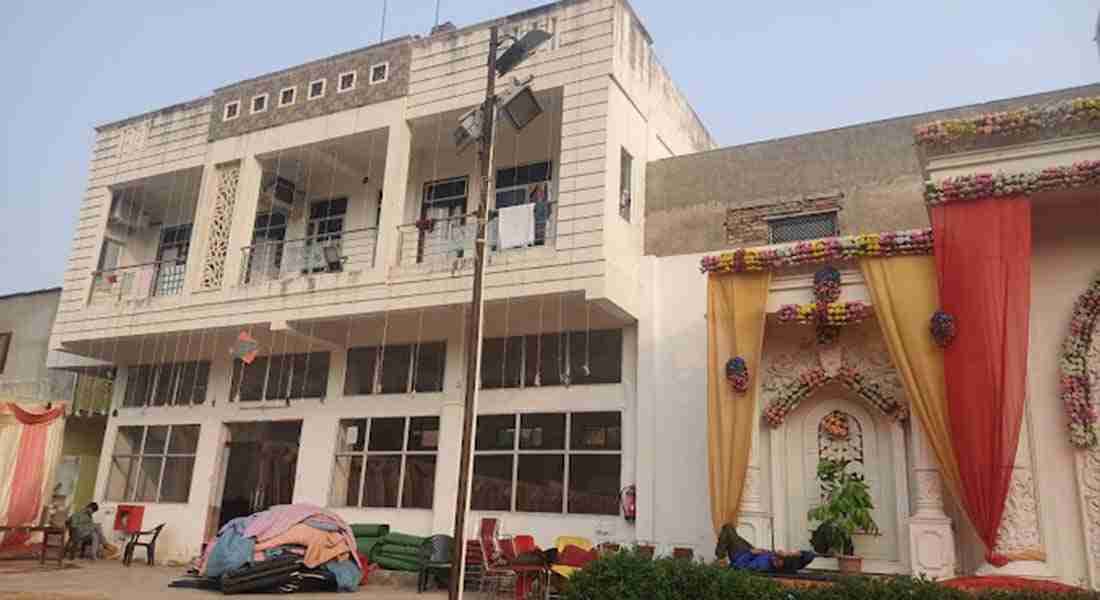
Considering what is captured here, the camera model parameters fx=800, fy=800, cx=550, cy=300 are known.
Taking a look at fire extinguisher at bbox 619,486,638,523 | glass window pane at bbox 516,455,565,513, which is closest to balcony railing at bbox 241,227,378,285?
glass window pane at bbox 516,455,565,513

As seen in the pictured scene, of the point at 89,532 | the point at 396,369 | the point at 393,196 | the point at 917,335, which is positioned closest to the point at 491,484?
the point at 396,369

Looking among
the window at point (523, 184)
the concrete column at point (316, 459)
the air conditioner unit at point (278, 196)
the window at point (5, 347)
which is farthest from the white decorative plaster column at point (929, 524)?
the window at point (5, 347)

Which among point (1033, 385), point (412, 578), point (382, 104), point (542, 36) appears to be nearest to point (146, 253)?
point (382, 104)

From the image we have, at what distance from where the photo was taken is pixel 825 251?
10.4 metres

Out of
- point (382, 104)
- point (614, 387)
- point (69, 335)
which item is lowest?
point (614, 387)

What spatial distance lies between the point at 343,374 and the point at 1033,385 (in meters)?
11.3

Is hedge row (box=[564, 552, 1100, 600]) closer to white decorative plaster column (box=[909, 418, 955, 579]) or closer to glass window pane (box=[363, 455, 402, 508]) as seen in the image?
white decorative plaster column (box=[909, 418, 955, 579])

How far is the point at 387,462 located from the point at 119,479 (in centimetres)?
724

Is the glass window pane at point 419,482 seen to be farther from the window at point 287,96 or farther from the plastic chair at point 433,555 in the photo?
the window at point 287,96

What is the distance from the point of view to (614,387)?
12750 millimetres

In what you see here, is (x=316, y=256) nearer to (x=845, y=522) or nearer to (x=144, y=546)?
(x=144, y=546)

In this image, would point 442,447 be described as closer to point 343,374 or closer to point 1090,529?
point 343,374

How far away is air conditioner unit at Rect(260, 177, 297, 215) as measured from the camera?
1653 cm

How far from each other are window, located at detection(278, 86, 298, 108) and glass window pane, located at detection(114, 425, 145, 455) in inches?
310
